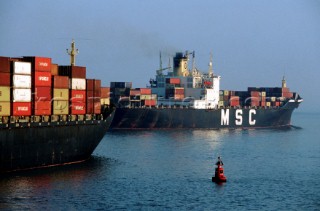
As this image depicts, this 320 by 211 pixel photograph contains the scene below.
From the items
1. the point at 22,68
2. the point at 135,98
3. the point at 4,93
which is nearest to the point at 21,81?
the point at 22,68

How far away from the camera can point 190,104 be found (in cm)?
10369

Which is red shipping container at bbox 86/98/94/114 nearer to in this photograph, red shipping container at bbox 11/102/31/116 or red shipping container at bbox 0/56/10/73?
red shipping container at bbox 11/102/31/116

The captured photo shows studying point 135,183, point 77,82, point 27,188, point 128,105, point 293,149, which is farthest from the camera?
point 128,105

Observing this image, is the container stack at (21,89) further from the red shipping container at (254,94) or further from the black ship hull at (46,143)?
the red shipping container at (254,94)

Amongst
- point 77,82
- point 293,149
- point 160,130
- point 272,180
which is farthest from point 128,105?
point 272,180

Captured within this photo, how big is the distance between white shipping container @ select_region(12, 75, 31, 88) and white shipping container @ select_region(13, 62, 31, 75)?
29 cm

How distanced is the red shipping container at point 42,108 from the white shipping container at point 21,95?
3.41 feet

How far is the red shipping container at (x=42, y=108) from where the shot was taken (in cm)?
4694

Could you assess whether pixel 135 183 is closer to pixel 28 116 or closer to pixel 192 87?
pixel 28 116

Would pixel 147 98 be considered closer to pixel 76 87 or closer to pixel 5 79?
pixel 76 87

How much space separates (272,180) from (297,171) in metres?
6.35

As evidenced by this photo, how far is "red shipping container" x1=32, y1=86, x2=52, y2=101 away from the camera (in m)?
46.9

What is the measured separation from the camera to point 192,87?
10644cm

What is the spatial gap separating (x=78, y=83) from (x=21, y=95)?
7.19 metres
